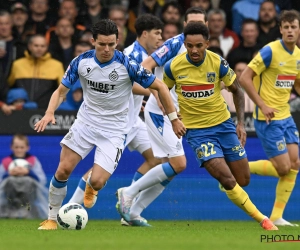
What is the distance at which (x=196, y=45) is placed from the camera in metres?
9.34

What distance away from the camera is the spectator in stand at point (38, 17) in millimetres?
14500

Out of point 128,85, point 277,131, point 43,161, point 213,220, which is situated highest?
point 128,85

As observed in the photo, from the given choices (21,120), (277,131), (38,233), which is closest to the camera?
(38,233)

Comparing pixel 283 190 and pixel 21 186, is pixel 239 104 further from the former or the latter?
pixel 21 186

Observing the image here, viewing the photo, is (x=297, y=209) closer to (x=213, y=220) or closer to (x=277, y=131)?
(x=213, y=220)

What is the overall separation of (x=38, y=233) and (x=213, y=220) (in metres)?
4.24

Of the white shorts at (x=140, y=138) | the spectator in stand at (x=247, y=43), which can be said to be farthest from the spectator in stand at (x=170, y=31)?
the white shorts at (x=140, y=138)

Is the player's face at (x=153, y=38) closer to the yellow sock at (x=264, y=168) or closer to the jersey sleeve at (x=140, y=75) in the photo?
the jersey sleeve at (x=140, y=75)

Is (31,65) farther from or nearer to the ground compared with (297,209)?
farther from the ground

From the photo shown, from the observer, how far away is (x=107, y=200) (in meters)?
12.8

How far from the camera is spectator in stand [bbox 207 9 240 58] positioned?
47.8 feet

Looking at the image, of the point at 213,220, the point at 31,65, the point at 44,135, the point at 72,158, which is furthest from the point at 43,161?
the point at 72,158

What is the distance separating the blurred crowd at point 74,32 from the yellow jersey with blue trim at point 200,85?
3.53 meters

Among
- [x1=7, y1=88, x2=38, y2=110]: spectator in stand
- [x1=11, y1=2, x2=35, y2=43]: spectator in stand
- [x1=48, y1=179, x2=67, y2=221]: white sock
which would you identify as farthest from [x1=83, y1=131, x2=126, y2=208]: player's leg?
[x1=11, y1=2, x2=35, y2=43]: spectator in stand
